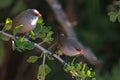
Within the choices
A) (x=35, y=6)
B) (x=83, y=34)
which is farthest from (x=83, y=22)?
(x=35, y=6)

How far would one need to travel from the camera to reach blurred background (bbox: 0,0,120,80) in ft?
18.9

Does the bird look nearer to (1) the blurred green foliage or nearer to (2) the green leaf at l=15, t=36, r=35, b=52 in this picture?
(2) the green leaf at l=15, t=36, r=35, b=52

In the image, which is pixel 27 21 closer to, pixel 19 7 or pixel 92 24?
pixel 19 7

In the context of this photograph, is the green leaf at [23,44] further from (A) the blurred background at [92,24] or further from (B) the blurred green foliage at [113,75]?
(A) the blurred background at [92,24]

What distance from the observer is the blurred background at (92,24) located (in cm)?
575

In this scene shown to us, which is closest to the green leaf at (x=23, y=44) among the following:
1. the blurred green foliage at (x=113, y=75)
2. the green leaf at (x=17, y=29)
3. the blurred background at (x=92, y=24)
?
the green leaf at (x=17, y=29)

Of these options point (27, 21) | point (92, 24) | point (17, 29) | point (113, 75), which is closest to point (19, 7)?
point (92, 24)

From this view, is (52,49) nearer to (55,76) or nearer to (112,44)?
(55,76)

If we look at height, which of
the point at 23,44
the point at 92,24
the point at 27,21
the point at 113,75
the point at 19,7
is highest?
the point at 92,24

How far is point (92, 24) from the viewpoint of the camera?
19.4 feet

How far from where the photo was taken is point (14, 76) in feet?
20.9

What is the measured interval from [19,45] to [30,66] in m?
3.57

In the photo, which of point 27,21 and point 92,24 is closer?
point 27,21

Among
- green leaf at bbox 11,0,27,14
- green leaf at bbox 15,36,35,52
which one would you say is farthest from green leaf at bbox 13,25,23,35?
green leaf at bbox 11,0,27,14
